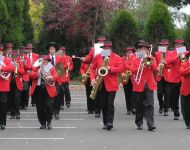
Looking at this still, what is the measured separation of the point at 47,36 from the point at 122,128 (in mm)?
20083

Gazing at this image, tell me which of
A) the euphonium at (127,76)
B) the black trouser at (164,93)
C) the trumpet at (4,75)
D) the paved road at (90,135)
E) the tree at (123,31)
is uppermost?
the tree at (123,31)

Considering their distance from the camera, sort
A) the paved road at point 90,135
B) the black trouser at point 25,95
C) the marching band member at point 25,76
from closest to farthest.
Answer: the paved road at point 90,135
the marching band member at point 25,76
the black trouser at point 25,95

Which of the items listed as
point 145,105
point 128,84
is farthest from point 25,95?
point 145,105

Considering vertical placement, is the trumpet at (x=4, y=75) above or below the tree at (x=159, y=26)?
below

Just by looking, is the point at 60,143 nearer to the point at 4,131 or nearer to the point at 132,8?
the point at 4,131

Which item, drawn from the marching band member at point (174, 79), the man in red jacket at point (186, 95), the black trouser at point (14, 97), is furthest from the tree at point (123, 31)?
the man in red jacket at point (186, 95)

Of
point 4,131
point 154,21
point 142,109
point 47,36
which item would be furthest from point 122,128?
point 47,36

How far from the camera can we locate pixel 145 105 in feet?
49.0

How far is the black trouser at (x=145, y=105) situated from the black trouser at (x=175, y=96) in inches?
86.3

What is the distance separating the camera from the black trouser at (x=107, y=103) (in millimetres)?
14859

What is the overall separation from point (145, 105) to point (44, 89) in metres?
2.45

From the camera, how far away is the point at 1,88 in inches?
593

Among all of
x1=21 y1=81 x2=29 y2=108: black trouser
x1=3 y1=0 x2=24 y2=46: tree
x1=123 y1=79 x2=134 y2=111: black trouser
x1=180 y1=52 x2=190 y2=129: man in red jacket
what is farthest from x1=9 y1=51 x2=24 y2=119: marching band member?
x1=3 y1=0 x2=24 y2=46: tree

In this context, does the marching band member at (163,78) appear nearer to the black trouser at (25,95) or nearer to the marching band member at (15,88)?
the marching band member at (15,88)
